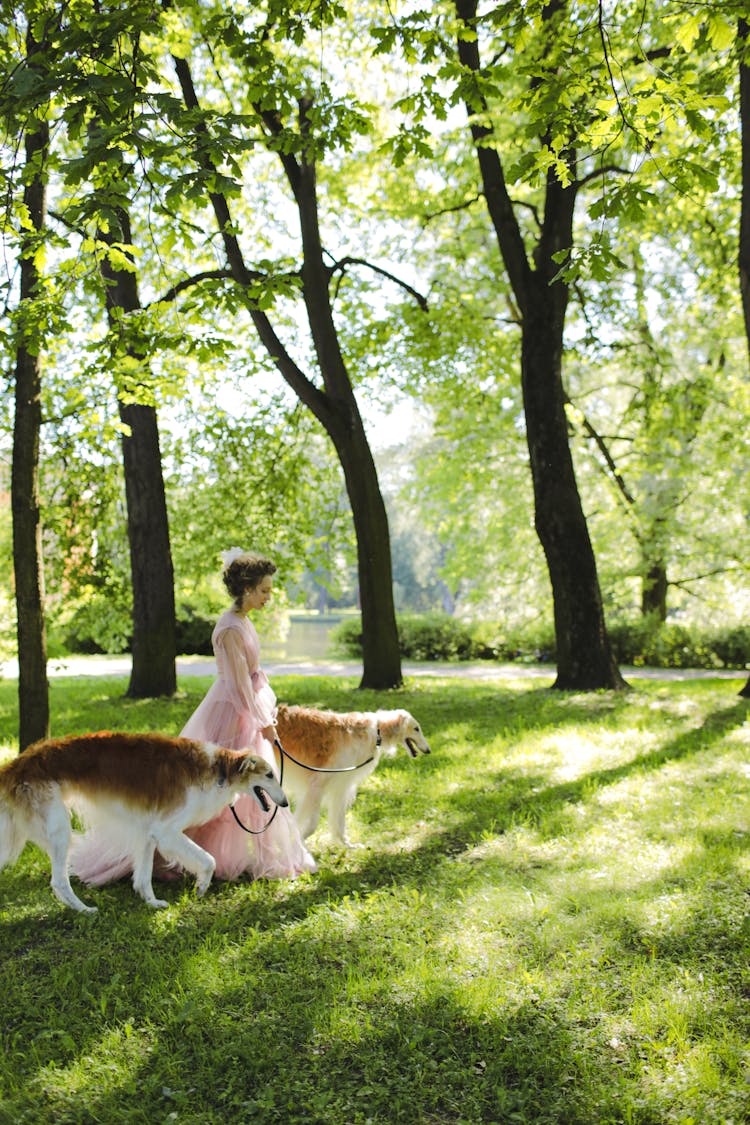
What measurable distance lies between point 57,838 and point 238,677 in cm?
150

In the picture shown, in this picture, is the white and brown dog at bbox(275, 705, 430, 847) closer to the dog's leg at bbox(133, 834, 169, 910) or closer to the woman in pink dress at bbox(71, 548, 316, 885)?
the woman in pink dress at bbox(71, 548, 316, 885)

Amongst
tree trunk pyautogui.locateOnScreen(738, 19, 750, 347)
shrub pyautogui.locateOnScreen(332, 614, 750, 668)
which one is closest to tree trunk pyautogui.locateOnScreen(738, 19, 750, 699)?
Answer: tree trunk pyautogui.locateOnScreen(738, 19, 750, 347)

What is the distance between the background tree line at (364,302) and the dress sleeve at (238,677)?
2.56 meters

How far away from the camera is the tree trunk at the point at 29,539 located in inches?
298

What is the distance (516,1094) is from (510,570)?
24086mm

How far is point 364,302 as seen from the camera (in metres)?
16.3

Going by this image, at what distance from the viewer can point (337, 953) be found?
4.62 meters

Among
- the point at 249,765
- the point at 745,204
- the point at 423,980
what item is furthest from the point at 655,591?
the point at 423,980

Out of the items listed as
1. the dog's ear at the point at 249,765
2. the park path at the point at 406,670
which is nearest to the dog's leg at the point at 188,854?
the dog's ear at the point at 249,765

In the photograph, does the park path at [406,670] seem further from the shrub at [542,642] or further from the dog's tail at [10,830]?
the dog's tail at [10,830]

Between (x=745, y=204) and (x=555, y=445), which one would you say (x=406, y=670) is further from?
(x=745, y=204)

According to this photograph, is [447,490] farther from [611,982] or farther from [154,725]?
[611,982]

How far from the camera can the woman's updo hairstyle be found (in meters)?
5.95

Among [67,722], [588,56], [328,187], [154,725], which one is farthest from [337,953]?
[328,187]
